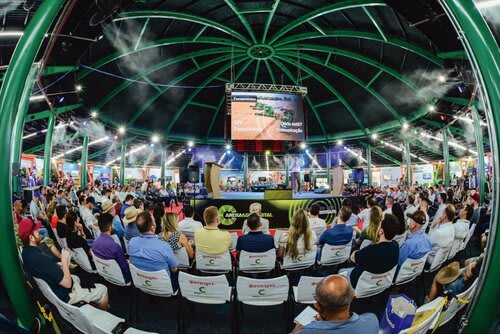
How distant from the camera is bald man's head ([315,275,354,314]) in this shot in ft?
5.36

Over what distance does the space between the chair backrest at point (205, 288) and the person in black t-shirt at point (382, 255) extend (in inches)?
68.2

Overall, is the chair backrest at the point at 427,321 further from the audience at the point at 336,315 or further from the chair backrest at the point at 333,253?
the chair backrest at the point at 333,253

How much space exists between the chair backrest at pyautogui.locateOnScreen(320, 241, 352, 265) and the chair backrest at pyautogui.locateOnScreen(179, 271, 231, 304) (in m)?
1.89

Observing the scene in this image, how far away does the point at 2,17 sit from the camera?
5867mm

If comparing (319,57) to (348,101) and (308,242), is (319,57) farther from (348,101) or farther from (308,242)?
(308,242)

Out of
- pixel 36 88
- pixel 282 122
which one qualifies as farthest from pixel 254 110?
pixel 36 88

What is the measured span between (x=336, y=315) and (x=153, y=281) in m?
2.21

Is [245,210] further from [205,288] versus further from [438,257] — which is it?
[205,288]

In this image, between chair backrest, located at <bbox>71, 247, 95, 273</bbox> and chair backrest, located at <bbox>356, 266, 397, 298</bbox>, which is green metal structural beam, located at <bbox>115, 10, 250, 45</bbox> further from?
chair backrest, located at <bbox>356, 266, 397, 298</bbox>

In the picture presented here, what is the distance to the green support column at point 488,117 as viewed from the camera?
2.24 m

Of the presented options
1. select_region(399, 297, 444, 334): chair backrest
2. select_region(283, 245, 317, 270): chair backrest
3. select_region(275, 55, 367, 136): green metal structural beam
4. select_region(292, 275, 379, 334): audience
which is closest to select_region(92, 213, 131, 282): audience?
select_region(283, 245, 317, 270): chair backrest

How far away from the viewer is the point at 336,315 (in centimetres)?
166

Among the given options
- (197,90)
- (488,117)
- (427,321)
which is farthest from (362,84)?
(427,321)

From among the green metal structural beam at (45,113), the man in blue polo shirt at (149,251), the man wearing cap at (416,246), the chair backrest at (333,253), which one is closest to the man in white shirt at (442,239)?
the man wearing cap at (416,246)
